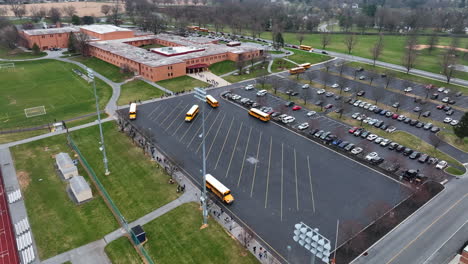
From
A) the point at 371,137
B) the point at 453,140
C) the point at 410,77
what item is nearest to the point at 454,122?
the point at 453,140

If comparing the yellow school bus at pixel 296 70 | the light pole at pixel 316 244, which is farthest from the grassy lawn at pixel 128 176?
the yellow school bus at pixel 296 70

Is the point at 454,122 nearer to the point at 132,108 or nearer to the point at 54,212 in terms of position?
the point at 132,108

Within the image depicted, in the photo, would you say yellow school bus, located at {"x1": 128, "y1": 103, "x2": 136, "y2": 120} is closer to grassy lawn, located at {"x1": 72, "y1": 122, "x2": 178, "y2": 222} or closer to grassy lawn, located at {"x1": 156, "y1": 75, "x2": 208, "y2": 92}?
grassy lawn, located at {"x1": 72, "y1": 122, "x2": 178, "y2": 222}

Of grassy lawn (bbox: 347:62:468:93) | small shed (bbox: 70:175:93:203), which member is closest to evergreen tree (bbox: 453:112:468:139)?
grassy lawn (bbox: 347:62:468:93)

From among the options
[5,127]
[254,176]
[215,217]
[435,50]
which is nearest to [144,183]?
[215,217]

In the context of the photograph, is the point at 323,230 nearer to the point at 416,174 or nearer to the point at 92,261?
the point at 416,174
